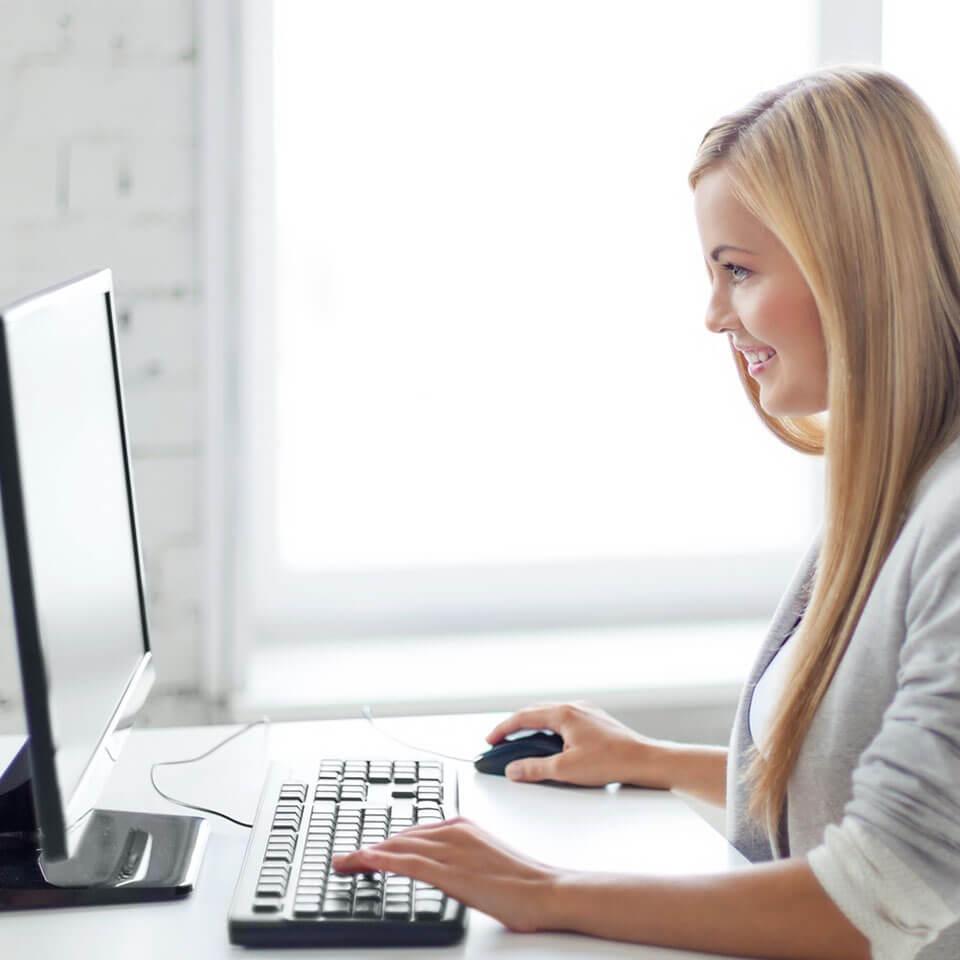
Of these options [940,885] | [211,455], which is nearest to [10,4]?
[211,455]

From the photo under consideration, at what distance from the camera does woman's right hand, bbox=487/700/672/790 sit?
1200mm

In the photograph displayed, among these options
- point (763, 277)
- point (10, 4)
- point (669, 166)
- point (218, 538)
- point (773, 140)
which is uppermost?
point (10, 4)

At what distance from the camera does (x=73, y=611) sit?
33.1 inches

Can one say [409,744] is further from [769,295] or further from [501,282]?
[501,282]

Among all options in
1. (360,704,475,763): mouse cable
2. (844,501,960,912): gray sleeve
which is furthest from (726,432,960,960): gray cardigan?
(360,704,475,763): mouse cable

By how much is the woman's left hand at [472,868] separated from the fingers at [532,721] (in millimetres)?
344

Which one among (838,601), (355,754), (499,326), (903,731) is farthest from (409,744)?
(499,326)

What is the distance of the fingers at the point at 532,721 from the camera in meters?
1.27

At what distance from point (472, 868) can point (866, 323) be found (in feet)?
1.70

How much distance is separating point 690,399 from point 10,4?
1191mm

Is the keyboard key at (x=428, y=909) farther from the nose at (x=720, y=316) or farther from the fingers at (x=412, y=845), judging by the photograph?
the nose at (x=720, y=316)

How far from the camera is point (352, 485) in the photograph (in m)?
2.00

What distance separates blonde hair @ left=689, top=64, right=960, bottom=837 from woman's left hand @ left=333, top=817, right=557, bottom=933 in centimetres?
23

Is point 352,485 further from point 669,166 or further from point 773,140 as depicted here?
point 773,140
